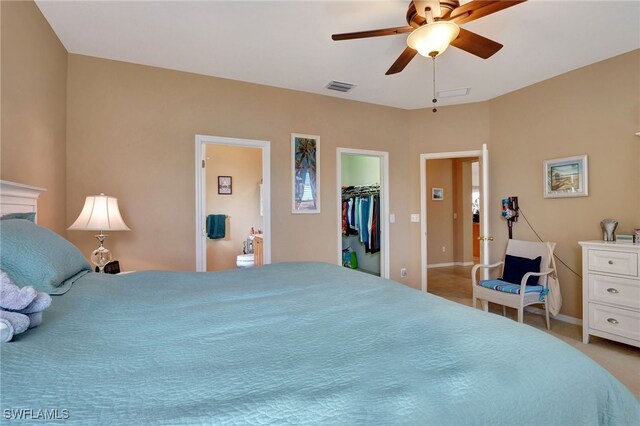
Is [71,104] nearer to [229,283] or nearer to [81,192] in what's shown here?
[81,192]

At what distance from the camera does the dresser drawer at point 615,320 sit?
2.46 meters

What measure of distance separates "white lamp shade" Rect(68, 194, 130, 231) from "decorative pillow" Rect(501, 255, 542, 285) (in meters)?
3.81

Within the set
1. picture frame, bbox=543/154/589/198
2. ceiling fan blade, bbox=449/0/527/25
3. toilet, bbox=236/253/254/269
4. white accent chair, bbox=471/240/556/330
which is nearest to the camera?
ceiling fan blade, bbox=449/0/527/25

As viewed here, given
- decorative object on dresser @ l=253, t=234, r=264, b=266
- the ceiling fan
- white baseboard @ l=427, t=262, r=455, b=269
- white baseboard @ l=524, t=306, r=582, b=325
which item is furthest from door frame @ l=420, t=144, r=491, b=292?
white baseboard @ l=427, t=262, r=455, b=269

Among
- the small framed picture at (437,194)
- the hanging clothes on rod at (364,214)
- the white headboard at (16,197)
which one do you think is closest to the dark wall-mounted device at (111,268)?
the white headboard at (16,197)

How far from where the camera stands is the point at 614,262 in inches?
102

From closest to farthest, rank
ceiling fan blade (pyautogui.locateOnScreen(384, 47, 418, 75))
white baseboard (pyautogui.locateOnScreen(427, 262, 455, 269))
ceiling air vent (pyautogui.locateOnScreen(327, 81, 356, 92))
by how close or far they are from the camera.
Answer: ceiling fan blade (pyautogui.locateOnScreen(384, 47, 418, 75))
ceiling air vent (pyautogui.locateOnScreen(327, 81, 356, 92))
white baseboard (pyautogui.locateOnScreen(427, 262, 455, 269))

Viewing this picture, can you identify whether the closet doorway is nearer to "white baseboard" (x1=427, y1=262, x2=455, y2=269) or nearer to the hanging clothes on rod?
the hanging clothes on rod

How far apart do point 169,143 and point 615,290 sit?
422 cm

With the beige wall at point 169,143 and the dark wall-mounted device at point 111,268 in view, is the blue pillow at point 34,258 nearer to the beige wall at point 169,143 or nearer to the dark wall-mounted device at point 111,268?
the dark wall-mounted device at point 111,268

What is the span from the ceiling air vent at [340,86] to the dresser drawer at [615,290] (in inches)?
118

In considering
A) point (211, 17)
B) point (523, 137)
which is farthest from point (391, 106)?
point (211, 17)

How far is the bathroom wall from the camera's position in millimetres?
5512

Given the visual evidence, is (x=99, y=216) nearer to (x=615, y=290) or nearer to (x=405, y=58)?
(x=405, y=58)
